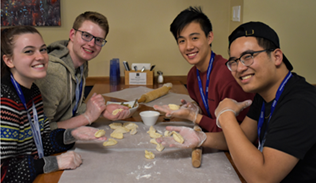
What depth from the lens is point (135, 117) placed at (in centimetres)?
200

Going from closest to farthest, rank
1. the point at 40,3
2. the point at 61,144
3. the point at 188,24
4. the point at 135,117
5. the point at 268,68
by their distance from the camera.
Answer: the point at 268,68 < the point at 61,144 < the point at 188,24 < the point at 135,117 < the point at 40,3

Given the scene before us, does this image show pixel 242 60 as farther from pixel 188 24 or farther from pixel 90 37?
pixel 90 37

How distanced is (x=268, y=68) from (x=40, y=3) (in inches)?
107

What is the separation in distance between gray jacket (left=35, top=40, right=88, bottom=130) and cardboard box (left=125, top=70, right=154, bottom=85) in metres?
1.08

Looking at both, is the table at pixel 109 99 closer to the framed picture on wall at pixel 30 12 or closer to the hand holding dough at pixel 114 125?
the hand holding dough at pixel 114 125

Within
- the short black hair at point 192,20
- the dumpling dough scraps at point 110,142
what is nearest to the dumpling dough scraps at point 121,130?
the dumpling dough scraps at point 110,142

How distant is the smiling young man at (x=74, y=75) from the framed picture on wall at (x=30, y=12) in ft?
4.22

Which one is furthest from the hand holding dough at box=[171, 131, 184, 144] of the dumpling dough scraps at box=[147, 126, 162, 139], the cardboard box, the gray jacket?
the cardboard box

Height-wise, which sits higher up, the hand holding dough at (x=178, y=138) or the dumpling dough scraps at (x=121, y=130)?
the hand holding dough at (x=178, y=138)

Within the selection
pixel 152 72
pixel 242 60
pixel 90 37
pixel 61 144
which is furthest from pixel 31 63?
pixel 152 72

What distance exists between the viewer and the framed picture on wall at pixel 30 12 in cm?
295

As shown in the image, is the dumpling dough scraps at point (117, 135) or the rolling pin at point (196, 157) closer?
the rolling pin at point (196, 157)

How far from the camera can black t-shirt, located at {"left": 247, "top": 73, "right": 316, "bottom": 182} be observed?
3.22 ft

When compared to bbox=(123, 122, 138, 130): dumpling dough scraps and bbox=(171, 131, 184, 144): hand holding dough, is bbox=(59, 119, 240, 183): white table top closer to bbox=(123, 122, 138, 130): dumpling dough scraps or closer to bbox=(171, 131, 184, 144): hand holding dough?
bbox=(171, 131, 184, 144): hand holding dough
